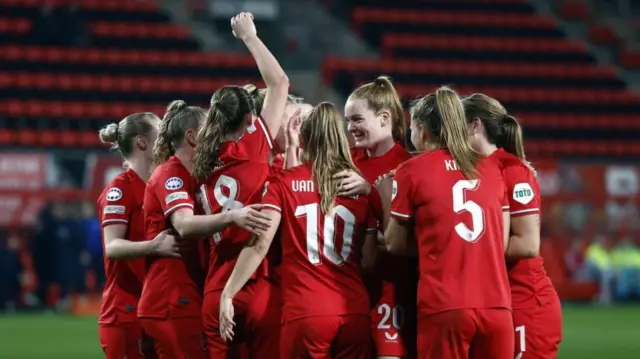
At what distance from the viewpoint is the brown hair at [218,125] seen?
16.7 feet

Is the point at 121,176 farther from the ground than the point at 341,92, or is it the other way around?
the point at 341,92

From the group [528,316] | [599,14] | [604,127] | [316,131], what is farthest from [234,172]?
[599,14]

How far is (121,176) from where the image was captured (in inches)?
224

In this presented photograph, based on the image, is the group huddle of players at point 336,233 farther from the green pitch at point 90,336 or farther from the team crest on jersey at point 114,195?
the green pitch at point 90,336

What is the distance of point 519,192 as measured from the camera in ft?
16.1

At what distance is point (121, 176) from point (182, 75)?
17.2m

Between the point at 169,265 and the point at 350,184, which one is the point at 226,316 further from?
the point at 350,184

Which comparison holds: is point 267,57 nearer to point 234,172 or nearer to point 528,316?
point 234,172

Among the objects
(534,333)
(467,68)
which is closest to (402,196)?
(534,333)

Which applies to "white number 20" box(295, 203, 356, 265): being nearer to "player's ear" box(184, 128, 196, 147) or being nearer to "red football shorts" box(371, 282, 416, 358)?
"red football shorts" box(371, 282, 416, 358)

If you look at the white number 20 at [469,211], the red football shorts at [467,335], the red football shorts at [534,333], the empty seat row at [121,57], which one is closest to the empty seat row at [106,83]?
the empty seat row at [121,57]

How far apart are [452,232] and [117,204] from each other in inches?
74.9

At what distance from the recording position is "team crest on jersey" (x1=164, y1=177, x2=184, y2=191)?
5.15 metres

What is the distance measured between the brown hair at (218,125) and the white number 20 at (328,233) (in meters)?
0.55
